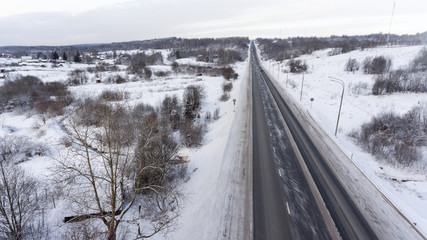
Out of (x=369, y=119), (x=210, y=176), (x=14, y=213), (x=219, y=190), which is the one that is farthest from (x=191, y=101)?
(x=14, y=213)

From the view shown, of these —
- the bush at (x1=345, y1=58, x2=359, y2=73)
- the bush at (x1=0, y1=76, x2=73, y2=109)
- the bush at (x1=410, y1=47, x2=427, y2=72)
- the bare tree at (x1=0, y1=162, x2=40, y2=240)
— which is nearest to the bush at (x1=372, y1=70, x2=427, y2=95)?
the bush at (x1=410, y1=47, x2=427, y2=72)

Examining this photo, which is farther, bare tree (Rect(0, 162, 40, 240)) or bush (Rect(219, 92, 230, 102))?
bush (Rect(219, 92, 230, 102))

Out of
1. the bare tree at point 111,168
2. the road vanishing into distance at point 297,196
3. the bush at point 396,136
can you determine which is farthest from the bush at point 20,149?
the bush at point 396,136

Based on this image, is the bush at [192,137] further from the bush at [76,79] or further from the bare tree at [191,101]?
the bush at [76,79]

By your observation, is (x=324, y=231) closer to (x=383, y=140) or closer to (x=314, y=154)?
(x=314, y=154)

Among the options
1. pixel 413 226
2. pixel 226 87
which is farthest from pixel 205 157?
pixel 226 87

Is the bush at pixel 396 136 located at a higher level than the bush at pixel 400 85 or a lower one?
lower

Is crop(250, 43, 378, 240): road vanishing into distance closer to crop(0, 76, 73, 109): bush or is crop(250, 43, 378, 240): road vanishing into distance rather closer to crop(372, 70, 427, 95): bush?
crop(372, 70, 427, 95): bush

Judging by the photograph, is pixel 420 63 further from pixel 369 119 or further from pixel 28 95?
pixel 28 95

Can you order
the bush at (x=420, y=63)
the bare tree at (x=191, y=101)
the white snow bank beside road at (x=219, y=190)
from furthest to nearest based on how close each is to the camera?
1. the bush at (x=420, y=63)
2. the bare tree at (x=191, y=101)
3. the white snow bank beside road at (x=219, y=190)
